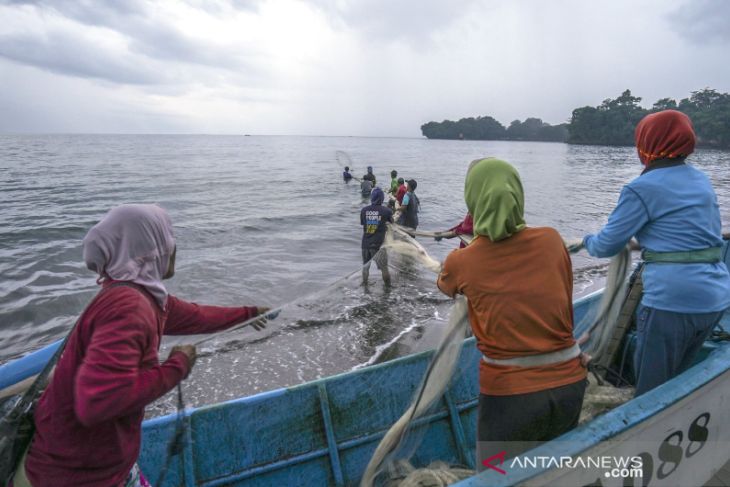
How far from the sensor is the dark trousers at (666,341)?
8.45ft

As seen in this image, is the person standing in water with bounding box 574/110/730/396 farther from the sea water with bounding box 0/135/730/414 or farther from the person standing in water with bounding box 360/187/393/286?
the person standing in water with bounding box 360/187/393/286

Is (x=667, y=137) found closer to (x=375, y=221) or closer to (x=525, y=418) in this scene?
(x=525, y=418)

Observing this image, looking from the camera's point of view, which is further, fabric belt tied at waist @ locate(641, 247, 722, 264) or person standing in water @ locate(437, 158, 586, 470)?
fabric belt tied at waist @ locate(641, 247, 722, 264)

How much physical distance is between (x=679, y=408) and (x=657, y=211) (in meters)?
1.14

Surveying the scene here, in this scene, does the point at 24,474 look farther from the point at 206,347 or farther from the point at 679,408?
the point at 206,347

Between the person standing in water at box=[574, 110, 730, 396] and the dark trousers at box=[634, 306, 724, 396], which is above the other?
the person standing in water at box=[574, 110, 730, 396]

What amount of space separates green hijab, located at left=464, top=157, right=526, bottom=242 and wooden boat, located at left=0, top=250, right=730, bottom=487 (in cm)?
105

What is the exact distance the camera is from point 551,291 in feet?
6.44

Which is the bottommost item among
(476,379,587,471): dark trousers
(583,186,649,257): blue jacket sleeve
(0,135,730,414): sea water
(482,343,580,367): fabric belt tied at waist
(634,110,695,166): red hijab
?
(0,135,730,414): sea water

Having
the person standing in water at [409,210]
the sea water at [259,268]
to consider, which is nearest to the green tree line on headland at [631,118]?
the sea water at [259,268]

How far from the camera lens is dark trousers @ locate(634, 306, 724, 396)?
258 cm

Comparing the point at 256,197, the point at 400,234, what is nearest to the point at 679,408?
the point at 400,234

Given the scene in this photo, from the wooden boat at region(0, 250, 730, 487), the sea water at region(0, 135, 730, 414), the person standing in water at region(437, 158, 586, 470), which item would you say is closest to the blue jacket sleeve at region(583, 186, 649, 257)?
the person standing in water at region(437, 158, 586, 470)

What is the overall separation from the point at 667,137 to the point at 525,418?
179 centimetres
